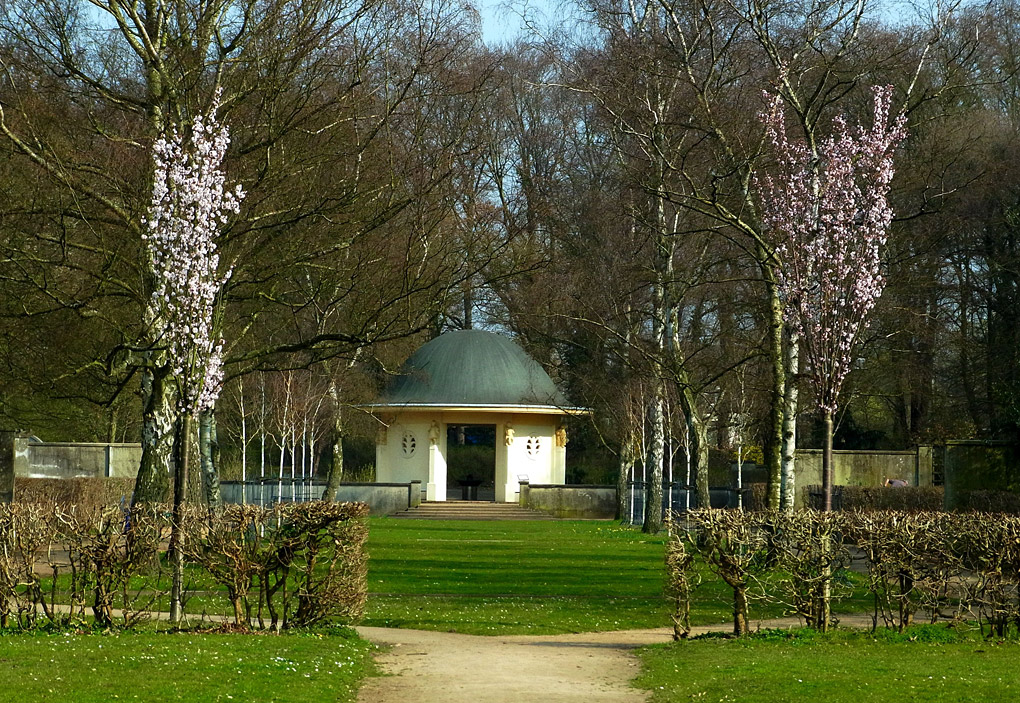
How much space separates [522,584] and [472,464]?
32504 mm

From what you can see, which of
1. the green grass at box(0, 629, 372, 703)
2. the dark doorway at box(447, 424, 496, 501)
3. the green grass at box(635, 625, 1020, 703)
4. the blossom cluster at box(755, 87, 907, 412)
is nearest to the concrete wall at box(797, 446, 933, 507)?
the dark doorway at box(447, 424, 496, 501)

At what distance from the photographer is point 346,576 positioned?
12367 mm

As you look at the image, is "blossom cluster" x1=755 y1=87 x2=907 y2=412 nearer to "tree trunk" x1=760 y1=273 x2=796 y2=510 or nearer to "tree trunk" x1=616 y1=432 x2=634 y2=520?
"tree trunk" x1=760 y1=273 x2=796 y2=510

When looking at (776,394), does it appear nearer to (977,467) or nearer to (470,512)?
(977,467)

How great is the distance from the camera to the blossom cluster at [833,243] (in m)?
14.1

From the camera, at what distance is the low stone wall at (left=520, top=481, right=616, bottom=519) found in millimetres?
39938

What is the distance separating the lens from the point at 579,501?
40.1 m

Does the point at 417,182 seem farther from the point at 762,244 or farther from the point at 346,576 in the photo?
the point at 346,576

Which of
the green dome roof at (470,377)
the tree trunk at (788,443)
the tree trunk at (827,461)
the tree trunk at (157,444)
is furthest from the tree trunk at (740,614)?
the green dome roof at (470,377)

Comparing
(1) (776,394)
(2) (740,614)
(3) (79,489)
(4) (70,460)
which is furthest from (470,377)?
(2) (740,614)

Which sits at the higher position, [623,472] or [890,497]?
[623,472]

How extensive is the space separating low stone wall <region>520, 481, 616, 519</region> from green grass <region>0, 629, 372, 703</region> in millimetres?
28199

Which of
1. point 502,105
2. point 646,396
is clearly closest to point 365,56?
point 646,396

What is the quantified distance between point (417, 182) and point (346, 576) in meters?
8.07
